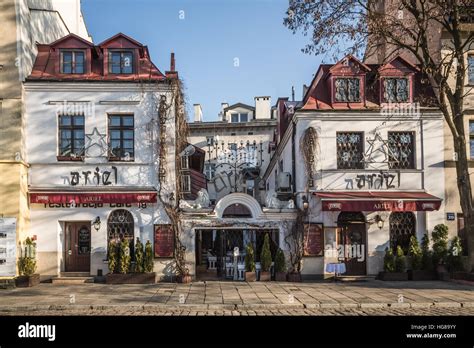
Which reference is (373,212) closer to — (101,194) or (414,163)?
(414,163)

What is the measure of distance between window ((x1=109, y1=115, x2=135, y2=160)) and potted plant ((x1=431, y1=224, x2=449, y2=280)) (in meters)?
12.7

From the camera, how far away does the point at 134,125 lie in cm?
2269

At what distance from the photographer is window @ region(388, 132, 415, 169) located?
76.0 feet

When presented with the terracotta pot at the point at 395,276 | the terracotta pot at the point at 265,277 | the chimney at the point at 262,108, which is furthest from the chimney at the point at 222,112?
the terracotta pot at the point at 395,276

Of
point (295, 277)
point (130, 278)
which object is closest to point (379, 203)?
point (295, 277)

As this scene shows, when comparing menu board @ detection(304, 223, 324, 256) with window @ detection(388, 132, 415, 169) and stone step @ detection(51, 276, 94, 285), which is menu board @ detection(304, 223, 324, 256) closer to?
window @ detection(388, 132, 415, 169)

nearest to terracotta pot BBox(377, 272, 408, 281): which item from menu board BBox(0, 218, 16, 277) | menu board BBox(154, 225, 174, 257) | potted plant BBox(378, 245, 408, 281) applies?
potted plant BBox(378, 245, 408, 281)

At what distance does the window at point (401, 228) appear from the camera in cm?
2300

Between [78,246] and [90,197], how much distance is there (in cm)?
233

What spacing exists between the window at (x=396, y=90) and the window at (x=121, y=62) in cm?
1071

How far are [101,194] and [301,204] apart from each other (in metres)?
8.04

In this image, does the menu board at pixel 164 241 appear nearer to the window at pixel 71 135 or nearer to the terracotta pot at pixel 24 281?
the window at pixel 71 135

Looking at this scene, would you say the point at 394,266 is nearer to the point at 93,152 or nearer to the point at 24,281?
the point at 93,152

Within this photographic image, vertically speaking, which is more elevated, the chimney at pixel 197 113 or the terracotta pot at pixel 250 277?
the chimney at pixel 197 113
